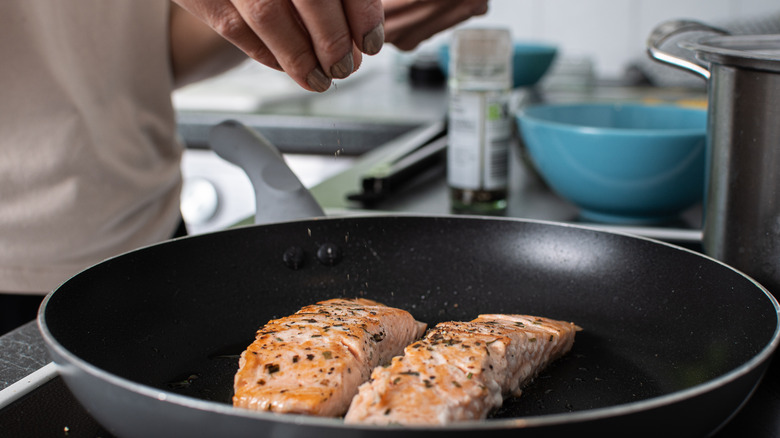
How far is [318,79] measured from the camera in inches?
29.4

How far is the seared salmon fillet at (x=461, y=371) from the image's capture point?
0.65 meters

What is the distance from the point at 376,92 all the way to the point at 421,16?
1.83 m

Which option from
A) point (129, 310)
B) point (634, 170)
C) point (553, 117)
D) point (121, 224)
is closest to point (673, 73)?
point (553, 117)

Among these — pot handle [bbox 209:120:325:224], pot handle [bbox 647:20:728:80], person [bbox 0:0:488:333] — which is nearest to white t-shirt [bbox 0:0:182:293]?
person [bbox 0:0:488:333]

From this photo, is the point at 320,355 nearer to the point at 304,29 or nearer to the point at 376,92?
the point at 304,29

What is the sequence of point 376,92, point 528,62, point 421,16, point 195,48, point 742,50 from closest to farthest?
point 742,50, point 421,16, point 195,48, point 528,62, point 376,92

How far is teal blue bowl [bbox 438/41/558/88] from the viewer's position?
7.25 ft

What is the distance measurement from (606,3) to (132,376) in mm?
3470

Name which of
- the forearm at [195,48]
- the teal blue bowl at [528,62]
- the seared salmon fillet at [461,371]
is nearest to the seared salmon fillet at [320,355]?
the seared salmon fillet at [461,371]

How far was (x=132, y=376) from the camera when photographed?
0.78 meters

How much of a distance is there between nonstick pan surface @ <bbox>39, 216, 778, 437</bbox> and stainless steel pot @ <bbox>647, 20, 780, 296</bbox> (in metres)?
0.05


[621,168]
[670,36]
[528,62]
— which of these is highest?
[670,36]

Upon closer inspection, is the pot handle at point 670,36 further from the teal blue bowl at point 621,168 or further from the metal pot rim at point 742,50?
the teal blue bowl at point 621,168

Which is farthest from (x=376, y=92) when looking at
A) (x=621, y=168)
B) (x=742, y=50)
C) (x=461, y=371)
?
(x=461, y=371)
